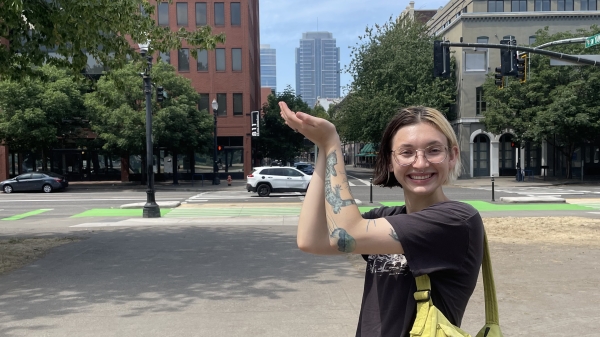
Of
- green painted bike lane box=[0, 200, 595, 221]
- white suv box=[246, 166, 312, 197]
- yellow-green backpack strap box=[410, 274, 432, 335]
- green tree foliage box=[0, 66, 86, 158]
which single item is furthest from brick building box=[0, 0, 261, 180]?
yellow-green backpack strap box=[410, 274, 432, 335]

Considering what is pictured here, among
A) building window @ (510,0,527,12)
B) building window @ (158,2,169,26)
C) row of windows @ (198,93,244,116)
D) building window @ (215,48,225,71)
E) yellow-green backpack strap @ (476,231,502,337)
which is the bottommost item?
yellow-green backpack strap @ (476,231,502,337)

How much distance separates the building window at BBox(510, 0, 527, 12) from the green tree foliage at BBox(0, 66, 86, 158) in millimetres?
38109

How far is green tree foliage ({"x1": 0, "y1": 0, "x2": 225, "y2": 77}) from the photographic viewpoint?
9516 mm

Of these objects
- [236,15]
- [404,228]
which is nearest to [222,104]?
[236,15]

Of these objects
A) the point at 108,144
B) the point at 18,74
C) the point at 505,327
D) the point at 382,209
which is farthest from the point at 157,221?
the point at 108,144

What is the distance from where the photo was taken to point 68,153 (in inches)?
1693

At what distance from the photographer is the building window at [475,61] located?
42469mm

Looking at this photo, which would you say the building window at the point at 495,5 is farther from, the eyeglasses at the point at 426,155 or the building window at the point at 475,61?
the eyeglasses at the point at 426,155

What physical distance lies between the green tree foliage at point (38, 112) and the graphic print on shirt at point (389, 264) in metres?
34.8

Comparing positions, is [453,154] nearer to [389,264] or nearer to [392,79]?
[389,264]

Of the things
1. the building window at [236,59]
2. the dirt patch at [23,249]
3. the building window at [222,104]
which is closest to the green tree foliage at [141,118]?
the building window at [222,104]

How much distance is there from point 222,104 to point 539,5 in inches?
1232

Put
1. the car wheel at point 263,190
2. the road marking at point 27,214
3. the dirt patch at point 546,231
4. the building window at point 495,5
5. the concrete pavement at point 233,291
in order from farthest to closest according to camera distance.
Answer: the building window at point 495,5
the car wheel at point 263,190
the road marking at point 27,214
the dirt patch at point 546,231
the concrete pavement at point 233,291

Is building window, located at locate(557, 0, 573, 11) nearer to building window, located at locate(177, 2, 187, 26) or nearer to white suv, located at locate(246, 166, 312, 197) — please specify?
building window, located at locate(177, 2, 187, 26)
